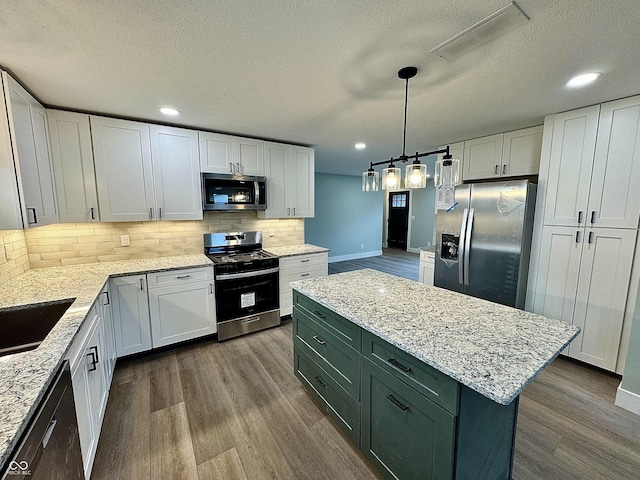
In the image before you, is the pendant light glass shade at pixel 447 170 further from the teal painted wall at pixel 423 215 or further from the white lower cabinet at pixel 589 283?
the teal painted wall at pixel 423 215

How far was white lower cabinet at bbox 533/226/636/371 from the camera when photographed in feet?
7.47

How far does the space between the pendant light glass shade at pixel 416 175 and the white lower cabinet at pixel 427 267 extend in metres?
1.95

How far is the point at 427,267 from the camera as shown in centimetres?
361

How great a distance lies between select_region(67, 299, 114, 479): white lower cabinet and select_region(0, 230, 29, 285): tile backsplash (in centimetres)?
80

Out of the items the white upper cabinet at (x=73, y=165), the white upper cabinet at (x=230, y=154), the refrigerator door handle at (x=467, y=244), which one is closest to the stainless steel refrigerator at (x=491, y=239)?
the refrigerator door handle at (x=467, y=244)

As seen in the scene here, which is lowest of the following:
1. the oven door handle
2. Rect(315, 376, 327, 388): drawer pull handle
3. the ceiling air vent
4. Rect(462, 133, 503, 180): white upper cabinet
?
Rect(315, 376, 327, 388): drawer pull handle

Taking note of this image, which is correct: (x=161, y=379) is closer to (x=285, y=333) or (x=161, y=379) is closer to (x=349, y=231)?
(x=285, y=333)

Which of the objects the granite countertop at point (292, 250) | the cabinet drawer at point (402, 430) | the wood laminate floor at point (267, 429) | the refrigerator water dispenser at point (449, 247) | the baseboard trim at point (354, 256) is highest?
the refrigerator water dispenser at point (449, 247)

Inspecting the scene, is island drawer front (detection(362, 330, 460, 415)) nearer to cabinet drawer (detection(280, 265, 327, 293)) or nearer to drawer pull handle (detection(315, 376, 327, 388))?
drawer pull handle (detection(315, 376, 327, 388))

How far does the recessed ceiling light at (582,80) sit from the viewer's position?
1782 millimetres

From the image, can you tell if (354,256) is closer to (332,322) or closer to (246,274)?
(246,274)

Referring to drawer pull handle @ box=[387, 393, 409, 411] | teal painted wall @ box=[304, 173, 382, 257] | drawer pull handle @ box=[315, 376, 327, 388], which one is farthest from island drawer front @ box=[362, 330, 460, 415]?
teal painted wall @ box=[304, 173, 382, 257]

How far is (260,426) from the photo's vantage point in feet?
6.07

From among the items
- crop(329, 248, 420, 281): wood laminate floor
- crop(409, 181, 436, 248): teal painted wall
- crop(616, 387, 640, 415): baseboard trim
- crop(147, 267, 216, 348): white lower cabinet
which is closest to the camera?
crop(616, 387, 640, 415): baseboard trim
